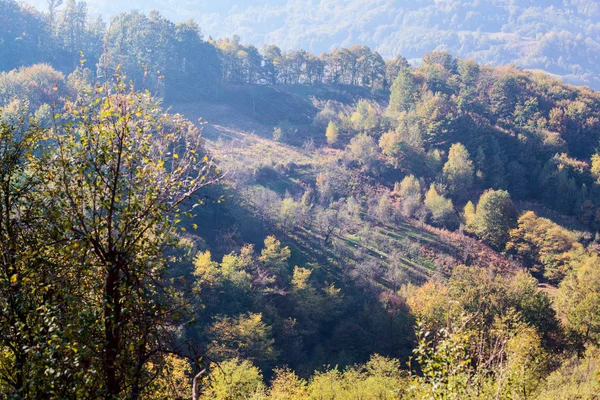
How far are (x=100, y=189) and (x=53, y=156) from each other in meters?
1.17

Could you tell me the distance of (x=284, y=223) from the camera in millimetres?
49469

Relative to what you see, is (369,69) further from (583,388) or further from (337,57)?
(583,388)

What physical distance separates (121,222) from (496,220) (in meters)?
54.8

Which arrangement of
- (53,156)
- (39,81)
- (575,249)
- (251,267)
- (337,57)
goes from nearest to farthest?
(53,156) < (251,267) < (575,249) < (39,81) < (337,57)

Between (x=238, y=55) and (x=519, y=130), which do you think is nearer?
(x=519, y=130)

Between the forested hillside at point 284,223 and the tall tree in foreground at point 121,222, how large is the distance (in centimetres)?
4

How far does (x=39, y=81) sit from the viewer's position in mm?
56188

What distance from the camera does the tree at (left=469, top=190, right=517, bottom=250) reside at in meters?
53.7

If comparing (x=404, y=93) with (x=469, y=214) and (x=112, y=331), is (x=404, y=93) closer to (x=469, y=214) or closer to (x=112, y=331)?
(x=469, y=214)

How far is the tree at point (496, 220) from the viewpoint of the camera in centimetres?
5366

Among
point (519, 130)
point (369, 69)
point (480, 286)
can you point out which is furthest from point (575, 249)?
point (369, 69)

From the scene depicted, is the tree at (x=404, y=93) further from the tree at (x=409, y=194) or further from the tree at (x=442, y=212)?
the tree at (x=442, y=212)

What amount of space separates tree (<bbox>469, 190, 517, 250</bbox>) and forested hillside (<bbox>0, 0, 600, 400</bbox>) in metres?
0.21

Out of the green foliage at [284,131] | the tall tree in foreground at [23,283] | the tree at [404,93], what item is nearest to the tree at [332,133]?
the green foliage at [284,131]
